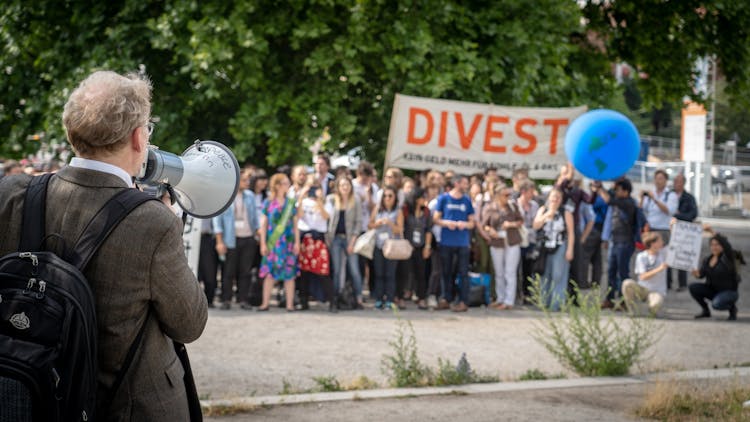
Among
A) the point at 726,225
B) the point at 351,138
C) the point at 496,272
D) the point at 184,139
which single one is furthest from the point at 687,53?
the point at 726,225

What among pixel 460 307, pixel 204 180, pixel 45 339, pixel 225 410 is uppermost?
pixel 204 180

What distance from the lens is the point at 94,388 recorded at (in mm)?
3000

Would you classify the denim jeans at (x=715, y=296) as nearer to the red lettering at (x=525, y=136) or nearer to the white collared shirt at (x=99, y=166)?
the red lettering at (x=525, y=136)

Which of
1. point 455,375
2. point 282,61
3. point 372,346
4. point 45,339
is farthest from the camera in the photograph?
point 282,61

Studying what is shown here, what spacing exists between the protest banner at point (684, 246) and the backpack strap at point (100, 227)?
12277mm

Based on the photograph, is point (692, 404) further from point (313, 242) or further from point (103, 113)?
point (313, 242)

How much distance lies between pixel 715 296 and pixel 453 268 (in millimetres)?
3379

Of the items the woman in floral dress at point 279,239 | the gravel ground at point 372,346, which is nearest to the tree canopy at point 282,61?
the woman in floral dress at point 279,239

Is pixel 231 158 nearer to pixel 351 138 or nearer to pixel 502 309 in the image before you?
pixel 502 309

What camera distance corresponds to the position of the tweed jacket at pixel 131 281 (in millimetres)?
3076

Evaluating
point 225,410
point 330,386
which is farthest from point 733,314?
point 225,410

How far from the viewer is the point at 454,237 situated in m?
14.2

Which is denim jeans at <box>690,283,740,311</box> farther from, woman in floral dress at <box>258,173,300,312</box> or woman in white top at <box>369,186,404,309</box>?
woman in floral dress at <box>258,173,300,312</box>

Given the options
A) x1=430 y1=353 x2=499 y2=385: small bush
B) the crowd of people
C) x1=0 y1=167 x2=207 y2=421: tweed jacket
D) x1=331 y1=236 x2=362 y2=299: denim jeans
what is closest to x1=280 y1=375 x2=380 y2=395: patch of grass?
x1=430 y1=353 x2=499 y2=385: small bush
